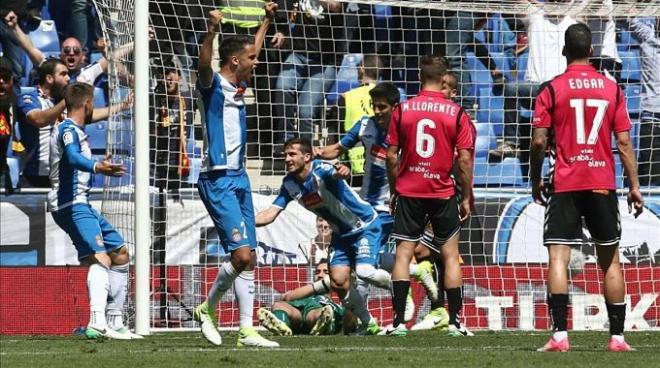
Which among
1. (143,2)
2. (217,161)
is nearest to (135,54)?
(143,2)

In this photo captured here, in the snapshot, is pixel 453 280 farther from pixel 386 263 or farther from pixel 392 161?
pixel 386 263

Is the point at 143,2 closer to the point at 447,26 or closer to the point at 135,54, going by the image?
the point at 135,54

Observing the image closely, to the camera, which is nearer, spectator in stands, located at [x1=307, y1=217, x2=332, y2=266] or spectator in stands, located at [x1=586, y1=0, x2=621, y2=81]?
spectator in stands, located at [x1=307, y1=217, x2=332, y2=266]

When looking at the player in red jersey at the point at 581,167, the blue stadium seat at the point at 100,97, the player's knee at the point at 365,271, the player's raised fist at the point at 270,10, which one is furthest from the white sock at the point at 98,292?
the blue stadium seat at the point at 100,97

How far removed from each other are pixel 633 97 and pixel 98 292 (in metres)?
7.15

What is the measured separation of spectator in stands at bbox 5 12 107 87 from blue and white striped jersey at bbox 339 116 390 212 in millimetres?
4923

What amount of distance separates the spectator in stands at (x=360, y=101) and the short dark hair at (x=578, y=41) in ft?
20.5

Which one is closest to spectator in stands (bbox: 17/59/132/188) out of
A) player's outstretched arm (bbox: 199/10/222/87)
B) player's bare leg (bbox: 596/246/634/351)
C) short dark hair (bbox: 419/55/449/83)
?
short dark hair (bbox: 419/55/449/83)

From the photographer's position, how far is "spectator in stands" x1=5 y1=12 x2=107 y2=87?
1645 centimetres

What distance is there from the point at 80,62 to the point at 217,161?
7.67 meters

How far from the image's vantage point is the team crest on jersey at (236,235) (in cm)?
938

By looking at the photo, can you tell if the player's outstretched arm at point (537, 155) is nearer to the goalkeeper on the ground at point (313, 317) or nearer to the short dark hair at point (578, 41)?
the short dark hair at point (578, 41)

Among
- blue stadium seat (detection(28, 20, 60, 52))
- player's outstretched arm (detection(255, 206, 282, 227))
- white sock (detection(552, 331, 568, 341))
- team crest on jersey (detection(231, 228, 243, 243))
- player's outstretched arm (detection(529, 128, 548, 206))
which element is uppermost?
blue stadium seat (detection(28, 20, 60, 52))

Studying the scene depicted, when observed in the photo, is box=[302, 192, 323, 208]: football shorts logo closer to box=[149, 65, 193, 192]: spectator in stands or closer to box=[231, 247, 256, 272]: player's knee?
box=[149, 65, 193, 192]: spectator in stands
